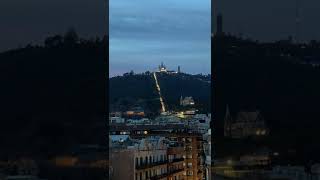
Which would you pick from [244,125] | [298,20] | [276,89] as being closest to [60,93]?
[244,125]

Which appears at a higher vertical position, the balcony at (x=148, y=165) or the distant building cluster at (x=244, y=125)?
the distant building cluster at (x=244, y=125)

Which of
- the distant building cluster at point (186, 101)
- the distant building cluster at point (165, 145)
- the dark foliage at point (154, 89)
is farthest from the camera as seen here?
the distant building cluster at point (186, 101)

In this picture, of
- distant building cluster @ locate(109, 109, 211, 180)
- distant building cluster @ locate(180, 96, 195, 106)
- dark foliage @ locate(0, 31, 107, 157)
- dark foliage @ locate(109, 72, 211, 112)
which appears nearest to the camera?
dark foliage @ locate(0, 31, 107, 157)

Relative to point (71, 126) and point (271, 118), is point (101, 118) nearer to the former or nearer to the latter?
point (71, 126)

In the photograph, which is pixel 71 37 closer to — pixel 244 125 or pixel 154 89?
pixel 244 125

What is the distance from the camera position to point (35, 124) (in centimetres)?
764

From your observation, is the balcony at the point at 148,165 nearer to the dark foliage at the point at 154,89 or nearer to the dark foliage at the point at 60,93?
the dark foliage at the point at 154,89

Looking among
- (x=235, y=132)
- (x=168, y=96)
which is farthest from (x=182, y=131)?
(x=235, y=132)

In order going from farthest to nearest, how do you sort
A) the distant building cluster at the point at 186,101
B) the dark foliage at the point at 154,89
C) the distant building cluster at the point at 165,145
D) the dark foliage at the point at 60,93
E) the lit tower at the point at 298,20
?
the distant building cluster at the point at 186,101 → the distant building cluster at the point at 165,145 → the dark foliage at the point at 154,89 → the lit tower at the point at 298,20 → the dark foliage at the point at 60,93

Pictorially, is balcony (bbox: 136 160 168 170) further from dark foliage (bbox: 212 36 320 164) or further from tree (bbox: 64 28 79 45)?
tree (bbox: 64 28 79 45)

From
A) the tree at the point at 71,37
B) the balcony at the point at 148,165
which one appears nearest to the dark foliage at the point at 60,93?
the tree at the point at 71,37

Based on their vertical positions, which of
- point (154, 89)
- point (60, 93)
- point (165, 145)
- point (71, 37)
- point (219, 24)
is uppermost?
point (219, 24)

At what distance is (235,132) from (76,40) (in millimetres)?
2007

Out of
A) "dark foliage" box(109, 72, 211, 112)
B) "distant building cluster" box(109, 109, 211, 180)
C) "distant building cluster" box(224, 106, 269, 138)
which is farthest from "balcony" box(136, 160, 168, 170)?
"distant building cluster" box(224, 106, 269, 138)
